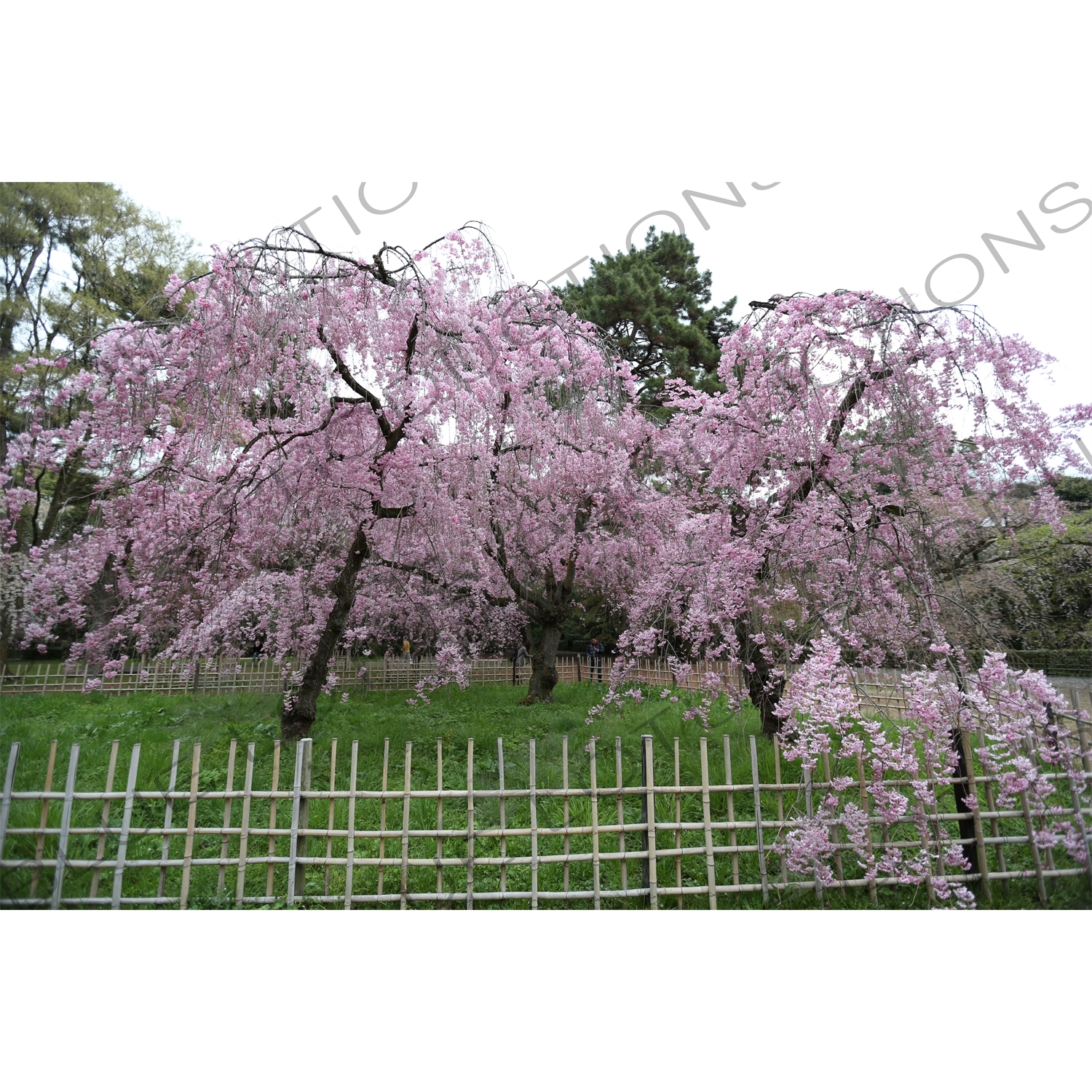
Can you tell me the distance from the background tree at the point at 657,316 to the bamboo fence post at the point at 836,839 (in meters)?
2.28

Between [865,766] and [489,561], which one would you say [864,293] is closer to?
[865,766]

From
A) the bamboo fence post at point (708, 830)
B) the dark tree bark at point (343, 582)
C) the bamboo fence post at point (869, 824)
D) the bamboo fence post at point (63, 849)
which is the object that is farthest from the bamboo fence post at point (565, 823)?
the bamboo fence post at point (63, 849)

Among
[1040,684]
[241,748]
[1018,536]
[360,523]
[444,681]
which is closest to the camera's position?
[1040,684]

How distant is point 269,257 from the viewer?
104 inches

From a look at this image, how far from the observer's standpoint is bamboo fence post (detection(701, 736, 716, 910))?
2.02 metres

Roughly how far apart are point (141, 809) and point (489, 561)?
205 centimetres

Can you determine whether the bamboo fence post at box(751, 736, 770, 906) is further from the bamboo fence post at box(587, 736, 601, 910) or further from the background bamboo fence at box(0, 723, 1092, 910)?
the bamboo fence post at box(587, 736, 601, 910)

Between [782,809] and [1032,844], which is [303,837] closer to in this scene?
[782,809]

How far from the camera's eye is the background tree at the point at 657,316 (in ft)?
12.5

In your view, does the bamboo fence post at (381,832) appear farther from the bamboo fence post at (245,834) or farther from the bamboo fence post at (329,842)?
the bamboo fence post at (245,834)

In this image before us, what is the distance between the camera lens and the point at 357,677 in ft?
10.8

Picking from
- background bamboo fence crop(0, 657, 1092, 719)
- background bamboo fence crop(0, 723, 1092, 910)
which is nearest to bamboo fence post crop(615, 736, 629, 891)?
background bamboo fence crop(0, 723, 1092, 910)

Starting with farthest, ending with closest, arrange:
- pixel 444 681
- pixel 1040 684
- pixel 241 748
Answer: pixel 444 681, pixel 241 748, pixel 1040 684

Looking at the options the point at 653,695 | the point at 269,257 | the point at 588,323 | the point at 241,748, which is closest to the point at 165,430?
the point at 269,257
